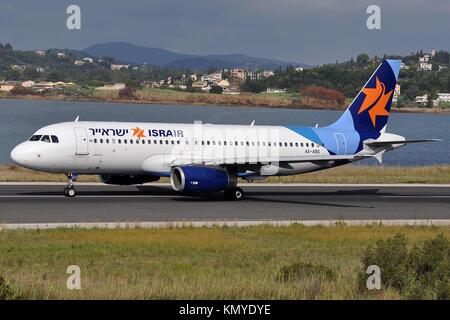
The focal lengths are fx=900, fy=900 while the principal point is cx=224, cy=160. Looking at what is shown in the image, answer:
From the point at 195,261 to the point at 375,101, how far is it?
98.1 feet

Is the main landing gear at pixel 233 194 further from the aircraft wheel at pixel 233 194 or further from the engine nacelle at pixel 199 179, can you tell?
the engine nacelle at pixel 199 179

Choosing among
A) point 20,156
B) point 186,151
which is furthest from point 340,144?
point 20,156

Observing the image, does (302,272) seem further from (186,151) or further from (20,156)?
(186,151)

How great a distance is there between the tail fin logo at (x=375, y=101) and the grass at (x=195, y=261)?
753 inches

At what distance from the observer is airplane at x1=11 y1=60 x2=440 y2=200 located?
4222 cm

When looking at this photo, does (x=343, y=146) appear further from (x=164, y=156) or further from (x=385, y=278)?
(x=385, y=278)

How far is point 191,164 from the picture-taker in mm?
43750

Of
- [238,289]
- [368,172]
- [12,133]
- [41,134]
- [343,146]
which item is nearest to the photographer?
[238,289]

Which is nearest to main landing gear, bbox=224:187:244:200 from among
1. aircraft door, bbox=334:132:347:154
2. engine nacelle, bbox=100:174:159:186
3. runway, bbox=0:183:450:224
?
runway, bbox=0:183:450:224

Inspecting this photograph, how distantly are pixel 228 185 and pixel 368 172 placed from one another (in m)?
26.9

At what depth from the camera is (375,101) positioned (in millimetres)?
52250

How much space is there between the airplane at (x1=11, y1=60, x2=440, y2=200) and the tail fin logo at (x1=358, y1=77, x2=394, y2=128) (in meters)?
1.83

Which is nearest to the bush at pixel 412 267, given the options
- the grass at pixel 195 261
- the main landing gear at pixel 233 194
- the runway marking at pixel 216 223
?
the grass at pixel 195 261
